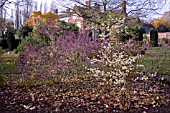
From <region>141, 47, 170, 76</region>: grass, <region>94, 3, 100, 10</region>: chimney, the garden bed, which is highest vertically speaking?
<region>94, 3, 100, 10</region>: chimney

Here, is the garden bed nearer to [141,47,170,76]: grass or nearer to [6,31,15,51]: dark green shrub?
[141,47,170,76]: grass

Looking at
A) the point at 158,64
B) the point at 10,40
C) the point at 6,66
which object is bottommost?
the point at 158,64

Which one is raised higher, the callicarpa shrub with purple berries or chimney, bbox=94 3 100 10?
chimney, bbox=94 3 100 10

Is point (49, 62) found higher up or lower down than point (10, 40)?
lower down

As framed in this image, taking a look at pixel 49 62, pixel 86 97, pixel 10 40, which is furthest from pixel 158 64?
pixel 10 40

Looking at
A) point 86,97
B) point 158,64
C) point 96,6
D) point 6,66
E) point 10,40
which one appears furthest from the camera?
point 10,40

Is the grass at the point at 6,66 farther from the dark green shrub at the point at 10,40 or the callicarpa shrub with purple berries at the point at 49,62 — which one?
the dark green shrub at the point at 10,40

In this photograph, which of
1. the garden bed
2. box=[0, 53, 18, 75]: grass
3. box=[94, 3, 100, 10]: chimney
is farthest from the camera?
box=[94, 3, 100, 10]: chimney

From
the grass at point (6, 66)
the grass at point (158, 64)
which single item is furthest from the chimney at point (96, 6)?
the grass at point (6, 66)

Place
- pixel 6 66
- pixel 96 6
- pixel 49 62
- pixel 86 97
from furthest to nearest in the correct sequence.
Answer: pixel 96 6, pixel 6 66, pixel 49 62, pixel 86 97

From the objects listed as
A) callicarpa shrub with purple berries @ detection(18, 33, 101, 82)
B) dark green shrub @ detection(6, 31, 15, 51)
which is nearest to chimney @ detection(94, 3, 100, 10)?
dark green shrub @ detection(6, 31, 15, 51)

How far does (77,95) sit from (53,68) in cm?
117

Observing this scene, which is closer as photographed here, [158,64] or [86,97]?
[86,97]

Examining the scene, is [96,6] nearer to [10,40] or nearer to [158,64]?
[10,40]
